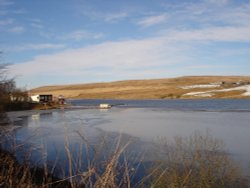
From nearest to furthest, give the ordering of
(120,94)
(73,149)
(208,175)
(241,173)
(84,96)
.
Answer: (208,175) < (241,173) < (73,149) < (120,94) < (84,96)

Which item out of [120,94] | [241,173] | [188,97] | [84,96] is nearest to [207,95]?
[188,97]

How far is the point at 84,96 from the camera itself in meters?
127

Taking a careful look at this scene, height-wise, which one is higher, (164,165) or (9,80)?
(9,80)

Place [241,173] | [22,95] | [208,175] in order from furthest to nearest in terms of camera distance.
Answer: [22,95] → [241,173] → [208,175]

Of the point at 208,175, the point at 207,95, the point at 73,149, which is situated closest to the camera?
the point at 208,175

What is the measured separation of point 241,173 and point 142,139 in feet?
24.3

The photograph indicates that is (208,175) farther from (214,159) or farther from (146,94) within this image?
(146,94)

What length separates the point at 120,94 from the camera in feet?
385

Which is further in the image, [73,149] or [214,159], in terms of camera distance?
[73,149]

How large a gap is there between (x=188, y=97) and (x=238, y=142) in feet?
244

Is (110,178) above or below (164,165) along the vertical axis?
above

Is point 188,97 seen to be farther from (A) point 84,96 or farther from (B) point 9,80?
(B) point 9,80

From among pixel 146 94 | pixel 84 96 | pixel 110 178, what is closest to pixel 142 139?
pixel 110 178

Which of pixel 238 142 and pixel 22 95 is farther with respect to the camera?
pixel 22 95
